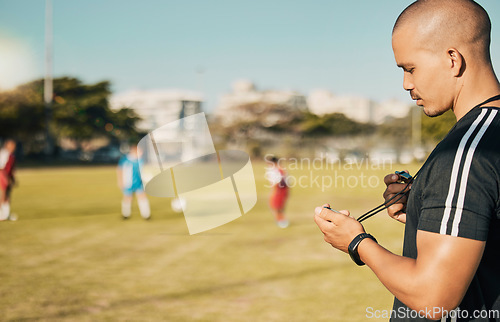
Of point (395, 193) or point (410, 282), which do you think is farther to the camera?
point (395, 193)

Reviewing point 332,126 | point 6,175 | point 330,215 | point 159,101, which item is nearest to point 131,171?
point 6,175

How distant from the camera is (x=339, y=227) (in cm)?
133

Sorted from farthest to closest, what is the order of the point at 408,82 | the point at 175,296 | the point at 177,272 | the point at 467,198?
1. the point at 177,272
2. the point at 175,296
3. the point at 408,82
4. the point at 467,198

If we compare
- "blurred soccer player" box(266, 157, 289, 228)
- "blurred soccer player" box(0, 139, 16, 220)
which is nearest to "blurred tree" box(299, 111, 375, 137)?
"blurred soccer player" box(266, 157, 289, 228)

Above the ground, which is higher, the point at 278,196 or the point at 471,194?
the point at 471,194

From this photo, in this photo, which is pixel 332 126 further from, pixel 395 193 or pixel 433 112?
pixel 433 112

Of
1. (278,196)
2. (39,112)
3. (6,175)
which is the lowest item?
(39,112)

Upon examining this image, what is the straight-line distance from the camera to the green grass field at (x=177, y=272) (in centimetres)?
493

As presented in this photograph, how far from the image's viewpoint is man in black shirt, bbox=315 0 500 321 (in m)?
1.09

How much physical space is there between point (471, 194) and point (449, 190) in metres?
0.05

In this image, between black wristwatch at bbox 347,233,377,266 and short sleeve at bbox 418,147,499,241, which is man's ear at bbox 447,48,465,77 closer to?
short sleeve at bbox 418,147,499,241

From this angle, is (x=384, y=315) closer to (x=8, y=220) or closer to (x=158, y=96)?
(x=8, y=220)

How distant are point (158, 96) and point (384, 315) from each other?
95.2 metres

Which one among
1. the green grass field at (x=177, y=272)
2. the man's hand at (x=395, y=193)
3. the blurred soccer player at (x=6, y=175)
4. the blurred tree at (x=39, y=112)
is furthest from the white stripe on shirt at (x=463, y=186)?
the blurred tree at (x=39, y=112)
